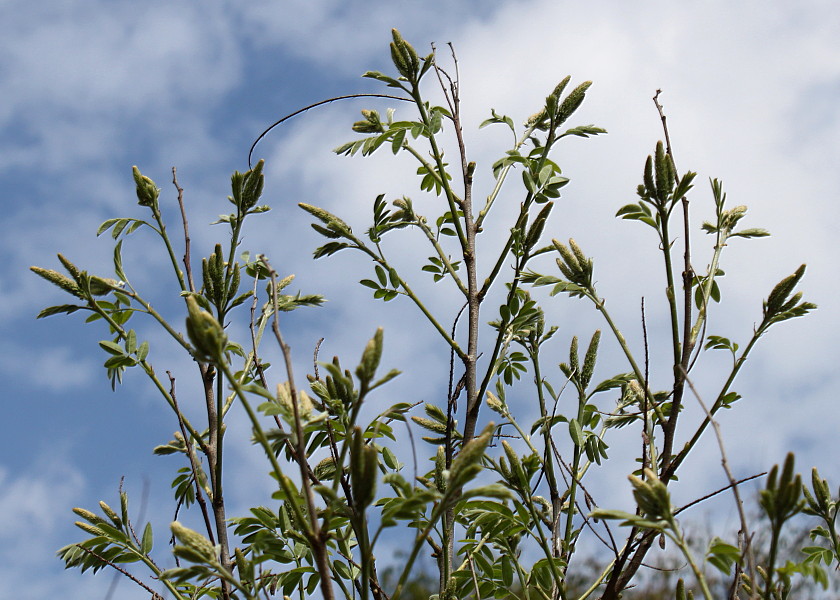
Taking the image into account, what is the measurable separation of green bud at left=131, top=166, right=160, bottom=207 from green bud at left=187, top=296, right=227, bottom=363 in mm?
1120

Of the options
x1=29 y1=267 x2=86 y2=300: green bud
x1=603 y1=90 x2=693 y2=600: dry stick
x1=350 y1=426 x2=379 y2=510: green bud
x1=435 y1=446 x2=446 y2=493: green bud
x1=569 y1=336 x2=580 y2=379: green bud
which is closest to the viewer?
x1=350 y1=426 x2=379 y2=510: green bud

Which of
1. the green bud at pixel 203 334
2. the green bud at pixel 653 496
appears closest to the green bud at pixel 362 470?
the green bud at pixel 203 334

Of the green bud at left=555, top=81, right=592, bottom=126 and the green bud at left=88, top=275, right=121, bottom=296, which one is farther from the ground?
the green bud at left=555, top=81, right=592, bottom=126

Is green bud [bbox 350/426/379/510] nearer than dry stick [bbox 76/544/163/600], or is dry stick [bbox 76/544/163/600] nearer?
green bud [bbox 350/426/379/510]

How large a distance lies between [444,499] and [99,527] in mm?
1011

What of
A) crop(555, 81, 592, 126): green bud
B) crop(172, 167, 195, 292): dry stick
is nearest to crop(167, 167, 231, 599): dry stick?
crop(172, 167, 195, 292): dry stick

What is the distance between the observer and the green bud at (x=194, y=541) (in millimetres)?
1140

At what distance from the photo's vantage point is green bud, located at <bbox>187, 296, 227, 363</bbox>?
1.05 meters

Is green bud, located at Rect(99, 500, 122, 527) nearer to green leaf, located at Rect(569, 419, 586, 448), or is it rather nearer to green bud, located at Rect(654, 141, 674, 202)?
green leaf, located at Rect(569, 419, 586, 448)

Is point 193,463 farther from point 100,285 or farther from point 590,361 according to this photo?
point 590,361

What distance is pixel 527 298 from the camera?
7.23 ft

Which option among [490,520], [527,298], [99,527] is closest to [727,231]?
[527,298]

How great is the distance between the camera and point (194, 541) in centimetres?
→ 114

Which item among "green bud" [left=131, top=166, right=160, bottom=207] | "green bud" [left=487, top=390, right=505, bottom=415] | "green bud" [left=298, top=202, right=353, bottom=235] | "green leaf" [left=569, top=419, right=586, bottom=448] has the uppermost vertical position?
"green bud" [left=131, top=166, right=160, bottom=207]
